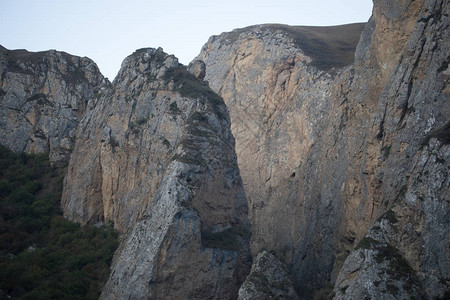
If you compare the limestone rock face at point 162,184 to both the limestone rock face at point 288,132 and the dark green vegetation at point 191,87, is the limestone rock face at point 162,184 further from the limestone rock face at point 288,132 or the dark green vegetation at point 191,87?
the limestone rock face at point 288,132

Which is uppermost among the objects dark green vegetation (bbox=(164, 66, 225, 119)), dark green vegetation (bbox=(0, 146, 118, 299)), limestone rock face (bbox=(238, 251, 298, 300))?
dark green vegetation (bbox=(164, 66, 225, 119))

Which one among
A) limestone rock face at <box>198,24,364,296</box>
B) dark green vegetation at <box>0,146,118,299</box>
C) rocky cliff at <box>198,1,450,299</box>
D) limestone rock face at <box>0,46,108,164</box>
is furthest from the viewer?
limestone rock face at <box>0,46,108,164</box>

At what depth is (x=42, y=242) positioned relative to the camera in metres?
41.4

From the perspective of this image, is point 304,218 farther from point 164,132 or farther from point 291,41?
point 291,41

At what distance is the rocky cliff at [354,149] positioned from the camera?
2277cm

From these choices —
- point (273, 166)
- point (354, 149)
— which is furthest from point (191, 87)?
point (273, 166)

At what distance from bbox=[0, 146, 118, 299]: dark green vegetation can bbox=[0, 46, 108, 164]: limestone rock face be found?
255 centimetres

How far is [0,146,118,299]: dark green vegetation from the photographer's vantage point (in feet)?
115

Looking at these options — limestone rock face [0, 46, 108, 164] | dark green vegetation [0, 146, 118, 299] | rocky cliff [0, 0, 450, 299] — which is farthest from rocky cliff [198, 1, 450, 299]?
limestone rock face [0, 46, 108, 164]

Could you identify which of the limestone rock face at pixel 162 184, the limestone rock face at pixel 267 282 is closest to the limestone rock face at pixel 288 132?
the limestone rock face at pixel 267 282

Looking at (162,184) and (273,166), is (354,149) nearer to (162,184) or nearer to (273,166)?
(162,184)

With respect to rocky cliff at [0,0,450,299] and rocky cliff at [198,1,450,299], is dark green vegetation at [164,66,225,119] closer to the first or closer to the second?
rocky cliff at [0,0,450,299]

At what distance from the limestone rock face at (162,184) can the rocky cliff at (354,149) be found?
320 inches

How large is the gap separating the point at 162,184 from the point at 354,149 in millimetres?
14177
